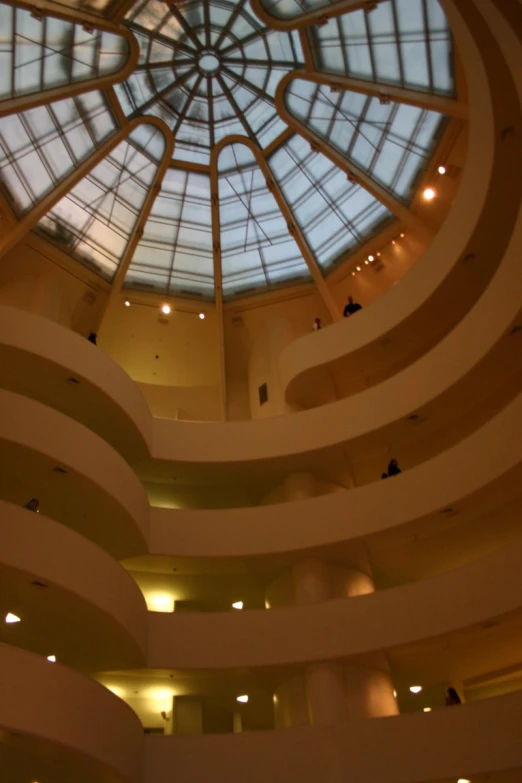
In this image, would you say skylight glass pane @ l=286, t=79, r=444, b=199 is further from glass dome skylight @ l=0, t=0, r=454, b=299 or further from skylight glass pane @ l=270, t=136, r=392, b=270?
skylight glass pane @ l=270, t=136, r=392, b=270

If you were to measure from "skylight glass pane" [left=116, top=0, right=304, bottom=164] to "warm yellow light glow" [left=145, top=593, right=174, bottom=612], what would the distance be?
17858mm

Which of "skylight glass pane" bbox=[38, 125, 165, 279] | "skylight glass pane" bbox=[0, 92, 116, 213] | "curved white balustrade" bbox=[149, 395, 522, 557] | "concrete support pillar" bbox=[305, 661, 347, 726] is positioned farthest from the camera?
"skylight glass pane" bbox=[38, 125, 165, 279]

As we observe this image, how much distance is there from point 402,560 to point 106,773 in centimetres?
1205

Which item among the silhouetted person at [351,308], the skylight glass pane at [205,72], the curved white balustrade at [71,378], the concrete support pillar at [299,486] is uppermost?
the skylight glass pane at [205,72]

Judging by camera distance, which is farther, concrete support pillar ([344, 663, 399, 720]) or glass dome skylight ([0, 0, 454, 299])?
glass dome skylight ([0, 0, 454, 299])

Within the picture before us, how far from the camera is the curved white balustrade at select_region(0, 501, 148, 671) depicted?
17078mm

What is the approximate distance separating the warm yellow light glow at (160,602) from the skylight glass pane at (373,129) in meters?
17.8

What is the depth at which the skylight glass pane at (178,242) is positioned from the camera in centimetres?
3106

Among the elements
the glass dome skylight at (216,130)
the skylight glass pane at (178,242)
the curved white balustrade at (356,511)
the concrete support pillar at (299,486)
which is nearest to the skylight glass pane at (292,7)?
the glass dome skylight at (216,130)

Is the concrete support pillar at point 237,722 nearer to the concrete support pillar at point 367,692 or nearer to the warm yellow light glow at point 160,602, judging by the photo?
the warm yellow light glow at point 160,602

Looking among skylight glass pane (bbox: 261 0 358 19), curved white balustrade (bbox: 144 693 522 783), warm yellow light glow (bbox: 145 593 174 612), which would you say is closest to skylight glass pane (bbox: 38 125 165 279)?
skylight glass pane (bbox: 261 0 358 19)

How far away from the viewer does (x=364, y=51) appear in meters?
26.1

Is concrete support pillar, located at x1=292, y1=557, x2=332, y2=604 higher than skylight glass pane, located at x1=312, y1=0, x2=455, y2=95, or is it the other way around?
skylight glass pane, located at x1=312, y1=0, x2=455, y2=95

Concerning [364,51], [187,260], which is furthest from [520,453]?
[187,260]
